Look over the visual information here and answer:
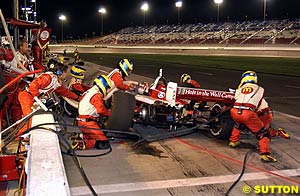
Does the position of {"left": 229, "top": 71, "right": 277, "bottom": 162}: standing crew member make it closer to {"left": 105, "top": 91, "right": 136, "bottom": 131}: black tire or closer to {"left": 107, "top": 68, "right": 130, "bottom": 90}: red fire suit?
{"left": 105, "top": 91, "right": 136, "bottom": 131}: black tire

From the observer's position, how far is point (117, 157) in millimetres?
6324

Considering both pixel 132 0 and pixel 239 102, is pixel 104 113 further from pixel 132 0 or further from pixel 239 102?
pixel 132 0

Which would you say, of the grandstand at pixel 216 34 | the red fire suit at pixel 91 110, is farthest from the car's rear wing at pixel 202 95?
the grandstand at pixel 216 34

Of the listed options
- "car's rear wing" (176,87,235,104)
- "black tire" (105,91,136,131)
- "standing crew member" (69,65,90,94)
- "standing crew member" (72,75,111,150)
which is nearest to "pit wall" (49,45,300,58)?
"standing crew member" (69,65,90,94)

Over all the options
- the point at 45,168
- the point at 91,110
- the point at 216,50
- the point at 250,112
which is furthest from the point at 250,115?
the point at 216,50

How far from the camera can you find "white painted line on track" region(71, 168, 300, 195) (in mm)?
4980

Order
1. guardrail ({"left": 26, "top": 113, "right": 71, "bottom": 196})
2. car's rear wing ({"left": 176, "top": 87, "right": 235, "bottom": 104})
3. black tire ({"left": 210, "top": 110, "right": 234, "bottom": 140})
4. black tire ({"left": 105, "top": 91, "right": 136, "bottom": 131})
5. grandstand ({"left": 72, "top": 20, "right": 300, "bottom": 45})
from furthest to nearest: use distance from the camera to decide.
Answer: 1. grandstand ({"left": 72, "top": 20, "right": 300, "bottom": 45})
2. car's rear wing ({"left": 176, "top": 87, "right": 235, "bottom": 104})
3. black tire ({"left": 210, "top": 110, "right": 234, "bottom": 140})
4. black tire ({"left": 105, "top": 91, "right": 136, "bottom": 131})
5. guardrail ({"left": 26, "top": 113, "right": 71, "bottom": 196})

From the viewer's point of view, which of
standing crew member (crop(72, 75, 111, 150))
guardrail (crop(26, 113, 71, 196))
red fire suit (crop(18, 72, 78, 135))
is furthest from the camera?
red fire suit (crop(18, 72, 78, 135))

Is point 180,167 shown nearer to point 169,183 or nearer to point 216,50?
point 169,183

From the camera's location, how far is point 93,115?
6926mm

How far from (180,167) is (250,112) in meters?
1.60

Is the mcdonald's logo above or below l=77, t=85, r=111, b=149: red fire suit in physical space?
above

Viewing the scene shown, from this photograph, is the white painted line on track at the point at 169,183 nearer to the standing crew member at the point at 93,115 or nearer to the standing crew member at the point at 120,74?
the standing crew member at the point at 93,115

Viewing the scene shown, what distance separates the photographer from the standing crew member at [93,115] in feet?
21.9
